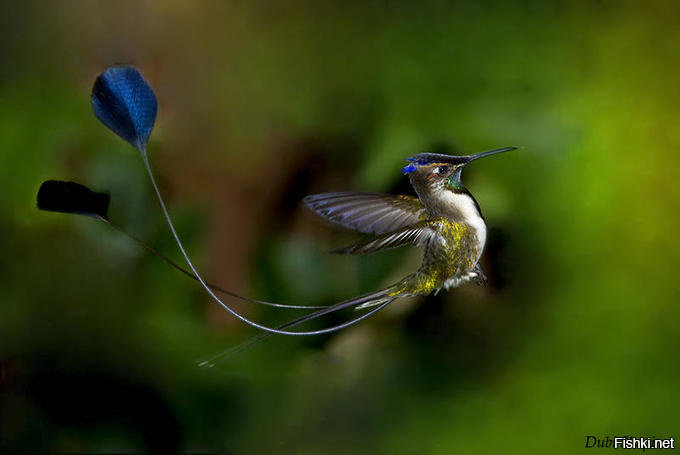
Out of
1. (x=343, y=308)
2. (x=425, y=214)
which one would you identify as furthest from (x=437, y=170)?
(x=343, y=308)

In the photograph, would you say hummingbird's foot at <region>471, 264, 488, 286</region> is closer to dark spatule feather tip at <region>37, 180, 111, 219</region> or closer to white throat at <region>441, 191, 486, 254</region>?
white throat at <region>441, 191, 486, 254</region>

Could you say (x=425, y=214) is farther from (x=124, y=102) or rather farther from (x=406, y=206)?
(x=124, y=102)

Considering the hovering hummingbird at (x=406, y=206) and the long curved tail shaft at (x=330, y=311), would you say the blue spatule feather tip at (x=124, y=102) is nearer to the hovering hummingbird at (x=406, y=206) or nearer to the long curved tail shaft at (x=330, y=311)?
the hovering hummingbird at (x=406, y=206)

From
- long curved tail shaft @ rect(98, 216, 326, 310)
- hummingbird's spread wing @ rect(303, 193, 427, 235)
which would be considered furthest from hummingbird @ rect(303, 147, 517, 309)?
long curved tail shaft @ rect(98, 216, 326, 310)

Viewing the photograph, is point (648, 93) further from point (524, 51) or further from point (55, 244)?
point (55, 244)

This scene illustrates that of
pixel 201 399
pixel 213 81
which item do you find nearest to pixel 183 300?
pixel 201 399

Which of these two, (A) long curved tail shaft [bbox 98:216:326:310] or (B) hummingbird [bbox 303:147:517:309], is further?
(A) long curved tail shaft [bbox 98:216:326:310]

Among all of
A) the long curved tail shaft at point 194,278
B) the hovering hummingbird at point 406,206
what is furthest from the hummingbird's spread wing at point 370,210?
the long curved tail shaft at point 194,278
